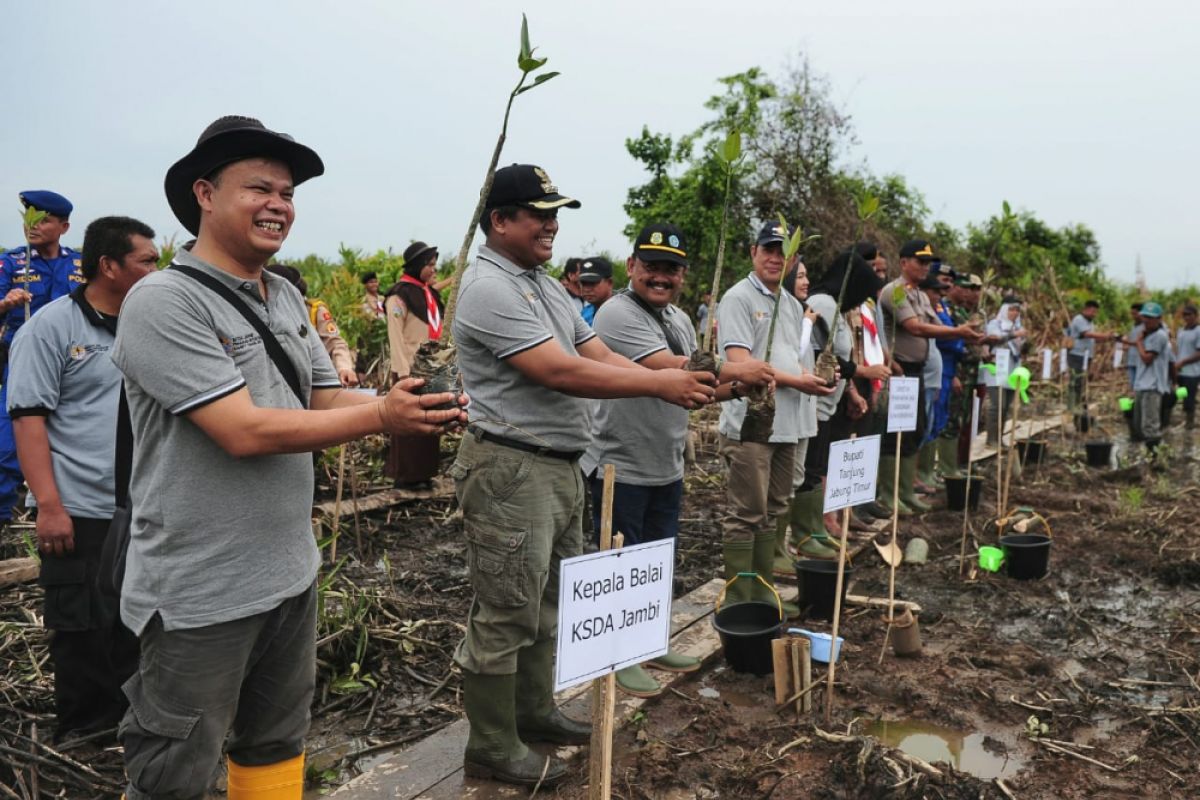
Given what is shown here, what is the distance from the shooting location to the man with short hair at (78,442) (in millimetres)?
3191

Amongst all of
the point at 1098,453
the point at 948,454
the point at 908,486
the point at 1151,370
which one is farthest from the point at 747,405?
the point at 1151,370

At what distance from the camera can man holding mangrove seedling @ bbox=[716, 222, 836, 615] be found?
4.75m

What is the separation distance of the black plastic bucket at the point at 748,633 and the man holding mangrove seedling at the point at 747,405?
9.9 inches

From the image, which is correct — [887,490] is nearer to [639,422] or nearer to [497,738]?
[639,422]

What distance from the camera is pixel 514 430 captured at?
299 centimetres

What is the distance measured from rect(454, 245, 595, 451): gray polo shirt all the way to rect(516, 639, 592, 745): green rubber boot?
83 centimetres

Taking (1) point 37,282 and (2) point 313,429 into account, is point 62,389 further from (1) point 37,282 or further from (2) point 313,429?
(1) point 37,282

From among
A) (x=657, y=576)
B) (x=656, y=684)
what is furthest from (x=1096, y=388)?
(x=657, y=576)

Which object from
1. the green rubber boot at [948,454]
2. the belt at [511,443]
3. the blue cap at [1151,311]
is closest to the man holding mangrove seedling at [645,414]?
the belt at [511,443]

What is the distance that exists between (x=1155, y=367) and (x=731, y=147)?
39.6ft

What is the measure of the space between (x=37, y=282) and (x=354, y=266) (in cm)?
785

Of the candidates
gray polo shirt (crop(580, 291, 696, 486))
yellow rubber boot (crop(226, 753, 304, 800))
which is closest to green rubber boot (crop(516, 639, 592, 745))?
gray polo shirt (crop(580, 291, 696, 486))

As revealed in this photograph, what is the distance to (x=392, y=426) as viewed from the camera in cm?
194

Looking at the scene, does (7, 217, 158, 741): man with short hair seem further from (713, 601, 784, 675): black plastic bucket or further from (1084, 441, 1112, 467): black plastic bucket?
(1084, 441, 1112, 467): black plastic bucket
